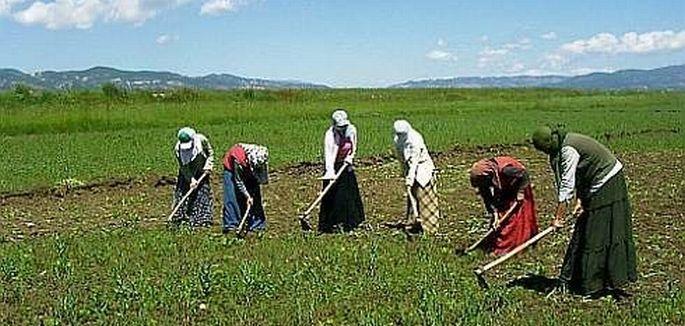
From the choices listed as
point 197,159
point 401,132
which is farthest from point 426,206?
point 197,159

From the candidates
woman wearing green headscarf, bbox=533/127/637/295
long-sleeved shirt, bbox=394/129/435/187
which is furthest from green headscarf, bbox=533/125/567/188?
long-sleeved shirt, bbox=394/129/435/187

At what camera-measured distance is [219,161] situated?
22.9m

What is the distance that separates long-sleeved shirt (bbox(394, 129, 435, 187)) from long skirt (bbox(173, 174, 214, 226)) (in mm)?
2784

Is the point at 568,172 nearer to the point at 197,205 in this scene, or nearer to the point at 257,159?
the point at 257,159

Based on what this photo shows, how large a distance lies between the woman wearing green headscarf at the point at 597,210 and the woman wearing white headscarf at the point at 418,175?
3402 millimetres

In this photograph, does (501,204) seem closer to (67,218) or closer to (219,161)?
(67,218)

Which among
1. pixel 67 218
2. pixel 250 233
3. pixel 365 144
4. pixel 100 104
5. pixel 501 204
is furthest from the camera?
pixel 100 104

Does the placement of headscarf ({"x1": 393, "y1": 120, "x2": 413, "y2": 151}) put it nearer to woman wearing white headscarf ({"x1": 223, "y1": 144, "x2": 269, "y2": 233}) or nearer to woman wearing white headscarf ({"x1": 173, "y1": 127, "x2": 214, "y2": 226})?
woman wearing white headscarf ({"x1": 223, "y1": 144, "x2": 269, "y2": 233})

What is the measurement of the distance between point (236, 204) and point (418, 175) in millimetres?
2449

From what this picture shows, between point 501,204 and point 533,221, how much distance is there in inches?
17.0

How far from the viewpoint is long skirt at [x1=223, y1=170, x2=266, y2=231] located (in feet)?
39.4

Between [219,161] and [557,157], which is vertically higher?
[557,157]

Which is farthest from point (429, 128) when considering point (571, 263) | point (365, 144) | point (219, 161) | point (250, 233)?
point (571, 263)

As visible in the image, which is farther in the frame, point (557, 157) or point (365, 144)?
point (365, 144)
